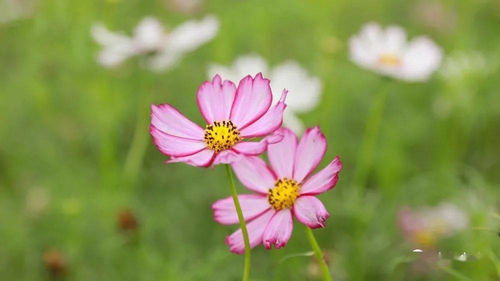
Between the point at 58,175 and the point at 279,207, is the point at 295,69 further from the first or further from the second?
the point at 279,207

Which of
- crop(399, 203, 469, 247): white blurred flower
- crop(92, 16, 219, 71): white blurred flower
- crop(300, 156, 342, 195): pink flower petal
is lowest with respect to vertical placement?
crop(300, 156, 342, 195): pink flower petal

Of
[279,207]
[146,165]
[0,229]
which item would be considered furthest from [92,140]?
[279,207]

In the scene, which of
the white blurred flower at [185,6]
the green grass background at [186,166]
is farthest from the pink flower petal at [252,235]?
the white blurred flower at [185,6]

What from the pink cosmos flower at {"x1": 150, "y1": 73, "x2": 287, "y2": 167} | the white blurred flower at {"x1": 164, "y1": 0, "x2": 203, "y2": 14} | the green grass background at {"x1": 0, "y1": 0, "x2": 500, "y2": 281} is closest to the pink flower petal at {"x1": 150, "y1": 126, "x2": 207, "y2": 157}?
the pink cosmos flower at {"x1": 150, "y1": 73, "x2": 287, "y2": 167}

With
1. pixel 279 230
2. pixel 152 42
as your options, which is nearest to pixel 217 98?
pixel 279 230

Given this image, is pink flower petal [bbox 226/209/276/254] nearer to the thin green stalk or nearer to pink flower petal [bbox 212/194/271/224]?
pink flower petal [bbox 212/194/271/224]
